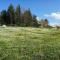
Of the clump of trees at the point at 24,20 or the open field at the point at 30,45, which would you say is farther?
the clump of trees at the point at 24,20

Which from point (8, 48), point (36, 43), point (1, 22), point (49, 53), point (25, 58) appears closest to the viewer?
point (25, 58)

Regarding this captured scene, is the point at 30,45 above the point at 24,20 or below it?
below

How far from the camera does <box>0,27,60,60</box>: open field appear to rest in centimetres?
493

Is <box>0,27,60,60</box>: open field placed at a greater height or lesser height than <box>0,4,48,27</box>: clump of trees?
lesser

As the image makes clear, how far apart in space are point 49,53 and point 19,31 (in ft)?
8.14

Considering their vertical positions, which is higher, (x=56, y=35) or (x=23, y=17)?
(x=23, y=17)

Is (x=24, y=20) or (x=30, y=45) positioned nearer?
(x=30, y=45)

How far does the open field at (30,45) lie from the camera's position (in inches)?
194

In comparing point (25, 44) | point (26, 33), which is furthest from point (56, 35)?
point (25, 44)

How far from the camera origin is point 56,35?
7.08 m

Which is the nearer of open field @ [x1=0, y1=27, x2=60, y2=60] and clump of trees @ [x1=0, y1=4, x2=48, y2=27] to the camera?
open field @ [x1=0, y1=27, x2=60, y2=60]

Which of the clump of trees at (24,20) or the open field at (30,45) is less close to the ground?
the clump of trees at (24,20)

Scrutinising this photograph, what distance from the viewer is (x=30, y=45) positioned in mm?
5758

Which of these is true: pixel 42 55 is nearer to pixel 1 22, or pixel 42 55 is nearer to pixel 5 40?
pixel 5 40
